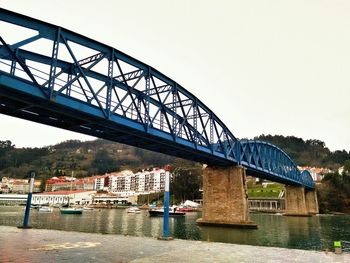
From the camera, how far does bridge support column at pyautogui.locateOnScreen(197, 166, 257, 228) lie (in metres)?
48.0

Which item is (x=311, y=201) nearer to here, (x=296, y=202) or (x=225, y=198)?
(x=296, y=202)

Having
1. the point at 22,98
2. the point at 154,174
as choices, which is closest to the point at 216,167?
the point at 22,98

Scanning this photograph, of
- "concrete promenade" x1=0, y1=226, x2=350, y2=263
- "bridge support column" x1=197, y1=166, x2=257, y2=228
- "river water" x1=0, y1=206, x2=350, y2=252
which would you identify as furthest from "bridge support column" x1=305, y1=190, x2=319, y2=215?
"concrete promenade" x1=0, y1=226, x2=350, y2=263

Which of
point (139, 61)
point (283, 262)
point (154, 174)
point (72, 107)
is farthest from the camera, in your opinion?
point (154, 174)

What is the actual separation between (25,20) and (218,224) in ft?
132

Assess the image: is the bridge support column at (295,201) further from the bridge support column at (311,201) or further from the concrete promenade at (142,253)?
the concrete promenade at (142,253)

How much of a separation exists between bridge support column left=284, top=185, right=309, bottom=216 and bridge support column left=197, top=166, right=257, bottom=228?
58.0 meters

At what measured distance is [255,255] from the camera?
1513cm

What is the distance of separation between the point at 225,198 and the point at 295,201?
64.8 metres

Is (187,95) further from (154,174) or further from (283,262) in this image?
(154,174)

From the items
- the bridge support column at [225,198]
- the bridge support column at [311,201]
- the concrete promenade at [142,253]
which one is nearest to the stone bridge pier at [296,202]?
the bridge support column at [311,201]

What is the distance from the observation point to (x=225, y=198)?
5019cm

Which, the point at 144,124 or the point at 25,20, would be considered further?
the point at 144,124

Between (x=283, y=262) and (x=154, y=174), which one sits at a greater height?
(x=154, y=174)
